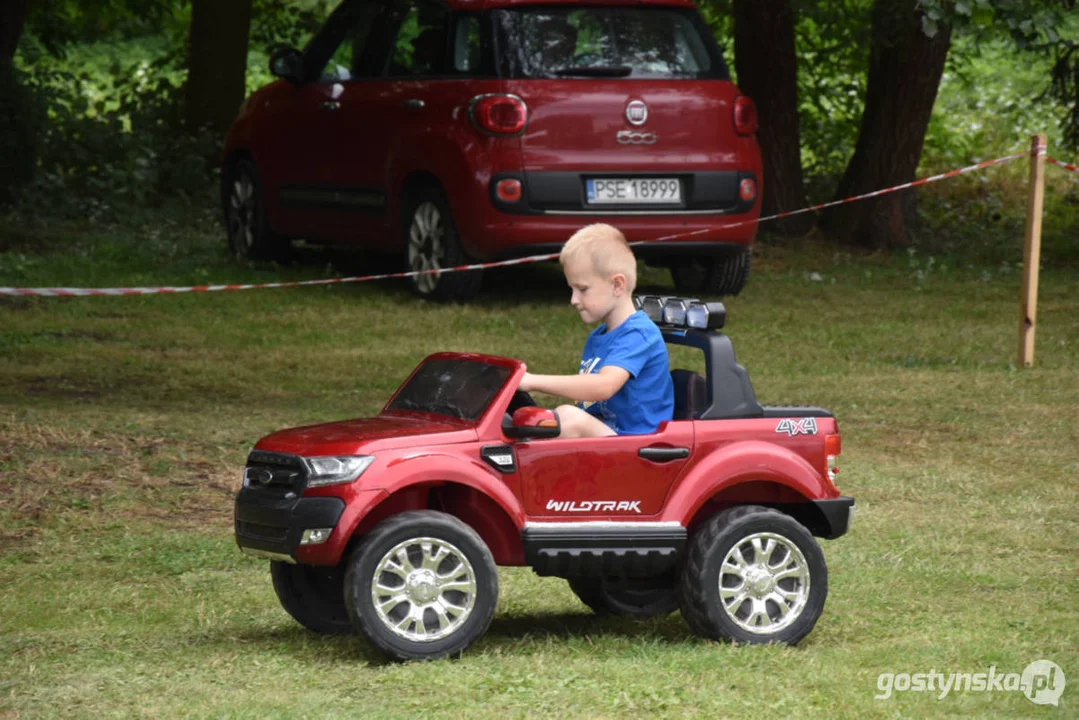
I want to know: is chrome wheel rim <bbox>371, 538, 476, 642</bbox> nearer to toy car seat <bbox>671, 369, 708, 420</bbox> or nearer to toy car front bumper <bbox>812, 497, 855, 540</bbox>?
toy car seat <bbox>671, 369, 708, 420</bbox>

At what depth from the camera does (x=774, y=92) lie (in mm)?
17578

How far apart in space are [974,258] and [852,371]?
642cm

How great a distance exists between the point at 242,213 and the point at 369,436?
10707 mm

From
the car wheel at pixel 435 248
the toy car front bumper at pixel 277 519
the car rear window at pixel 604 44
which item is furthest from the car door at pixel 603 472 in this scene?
the car wheel at pixel 435 248

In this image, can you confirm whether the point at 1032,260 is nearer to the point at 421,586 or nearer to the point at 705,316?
the point at 705,316

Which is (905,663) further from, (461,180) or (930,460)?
(461,180)

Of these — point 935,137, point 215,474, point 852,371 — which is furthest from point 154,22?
point 215,474

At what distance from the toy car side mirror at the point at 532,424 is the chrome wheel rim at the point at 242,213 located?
410 inches

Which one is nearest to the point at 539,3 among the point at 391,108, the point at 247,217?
the point at 391,108

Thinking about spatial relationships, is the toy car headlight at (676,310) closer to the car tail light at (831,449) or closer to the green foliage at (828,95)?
the car tail light at (831,449)

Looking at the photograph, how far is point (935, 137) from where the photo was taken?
24141 mm

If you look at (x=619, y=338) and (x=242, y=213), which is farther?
(x=242, y=213)

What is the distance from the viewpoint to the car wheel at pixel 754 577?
5656 millimetres

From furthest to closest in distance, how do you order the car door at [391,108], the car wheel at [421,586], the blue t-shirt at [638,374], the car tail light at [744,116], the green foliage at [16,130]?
1. the green foliage at [16,130]
2. the car door at [391,108]
3. the car tail light at [744,116]
4. the blue t-shirt at [638,374]
5. the car wheel at [421,586]
